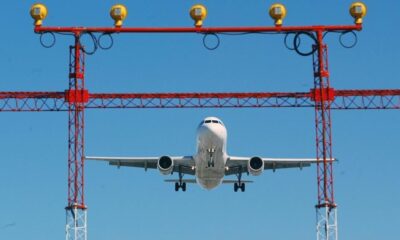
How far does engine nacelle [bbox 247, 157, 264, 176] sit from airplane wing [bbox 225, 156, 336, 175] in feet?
1.67

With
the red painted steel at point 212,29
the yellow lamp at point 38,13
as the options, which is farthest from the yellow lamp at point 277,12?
Result: the yellow lamp at point 38,13

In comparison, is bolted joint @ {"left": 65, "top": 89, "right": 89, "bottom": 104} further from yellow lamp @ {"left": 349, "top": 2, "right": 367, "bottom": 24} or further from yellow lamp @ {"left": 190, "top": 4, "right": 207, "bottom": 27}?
yellow lamp @ {"left": 349, "top": 2, "right": 367, "bottom": 24}

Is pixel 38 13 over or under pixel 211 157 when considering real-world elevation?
over

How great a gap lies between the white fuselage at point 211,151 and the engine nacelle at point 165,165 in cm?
155

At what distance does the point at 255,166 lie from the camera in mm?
65750

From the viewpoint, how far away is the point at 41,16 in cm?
6431

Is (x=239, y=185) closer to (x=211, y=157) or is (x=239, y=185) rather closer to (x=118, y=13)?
(x=211, y=157)

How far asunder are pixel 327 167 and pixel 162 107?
12.8m

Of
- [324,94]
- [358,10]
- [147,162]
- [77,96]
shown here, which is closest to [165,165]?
[147,162]

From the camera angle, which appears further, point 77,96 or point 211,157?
point 77,96

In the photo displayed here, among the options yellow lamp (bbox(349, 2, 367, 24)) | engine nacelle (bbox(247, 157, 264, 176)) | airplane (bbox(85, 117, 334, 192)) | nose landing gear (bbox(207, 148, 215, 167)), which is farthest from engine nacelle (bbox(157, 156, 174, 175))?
yellow lamp (bbox(349, 2, 367, 24))

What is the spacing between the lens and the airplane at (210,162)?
61.9 metres

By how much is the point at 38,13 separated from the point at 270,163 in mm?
18477

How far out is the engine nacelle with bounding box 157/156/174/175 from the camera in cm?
6556
